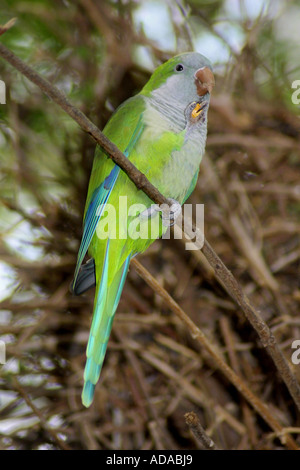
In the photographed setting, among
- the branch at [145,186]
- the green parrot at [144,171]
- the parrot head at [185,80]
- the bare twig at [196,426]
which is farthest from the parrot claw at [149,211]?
the bare twig at [196,426]

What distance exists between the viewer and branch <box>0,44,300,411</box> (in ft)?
1.79

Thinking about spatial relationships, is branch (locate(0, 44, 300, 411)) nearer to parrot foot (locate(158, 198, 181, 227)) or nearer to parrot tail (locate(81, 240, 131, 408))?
parrot foot (locate(158, 198, 181, 227))

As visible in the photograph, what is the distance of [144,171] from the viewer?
0.92 meters

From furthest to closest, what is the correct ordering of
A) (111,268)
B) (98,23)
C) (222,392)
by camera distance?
(98,23) → (222,392) → (111,268)

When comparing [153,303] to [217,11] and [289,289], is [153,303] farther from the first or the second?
[217,11]

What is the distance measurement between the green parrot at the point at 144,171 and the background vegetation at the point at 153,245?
1.06 feet

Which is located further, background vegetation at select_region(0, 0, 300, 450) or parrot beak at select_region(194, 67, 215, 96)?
background vegetation at select_region(0, 0, 300, 450)

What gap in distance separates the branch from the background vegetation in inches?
10.7

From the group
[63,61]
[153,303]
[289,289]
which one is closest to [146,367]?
[153,303]

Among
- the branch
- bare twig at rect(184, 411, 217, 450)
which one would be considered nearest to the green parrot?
the branch

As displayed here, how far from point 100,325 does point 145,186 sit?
9.0 inches

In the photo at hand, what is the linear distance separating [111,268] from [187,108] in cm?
34

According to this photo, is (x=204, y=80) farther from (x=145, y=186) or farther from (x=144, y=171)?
(x=145, y=186)

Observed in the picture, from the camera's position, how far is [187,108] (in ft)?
3.07
